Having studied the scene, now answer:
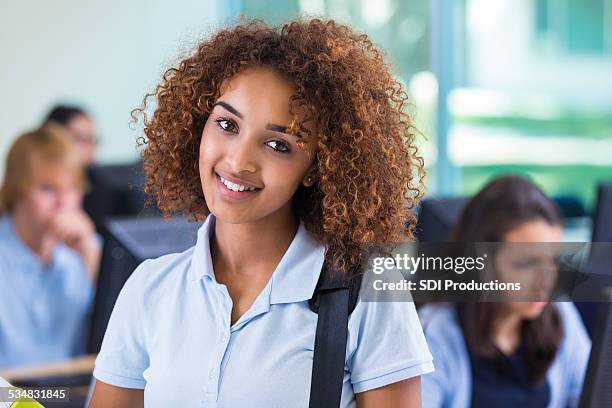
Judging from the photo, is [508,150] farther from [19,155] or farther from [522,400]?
[522,400]

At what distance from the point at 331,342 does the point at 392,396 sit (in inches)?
3.6

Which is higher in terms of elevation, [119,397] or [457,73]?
[457,73]

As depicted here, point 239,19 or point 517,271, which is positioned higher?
point 239,19

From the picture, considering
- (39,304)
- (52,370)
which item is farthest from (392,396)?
(39,304)

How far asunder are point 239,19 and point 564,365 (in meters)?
1.10

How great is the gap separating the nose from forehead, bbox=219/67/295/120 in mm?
27

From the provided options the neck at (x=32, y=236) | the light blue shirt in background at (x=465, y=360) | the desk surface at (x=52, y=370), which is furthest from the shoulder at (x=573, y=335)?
the neck at (x=32, y=236)

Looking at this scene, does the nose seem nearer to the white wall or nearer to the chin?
the chin

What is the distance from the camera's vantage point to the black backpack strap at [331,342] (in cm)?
106

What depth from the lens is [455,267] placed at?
1.21m

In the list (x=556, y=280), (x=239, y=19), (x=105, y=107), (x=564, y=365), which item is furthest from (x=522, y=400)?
(x=105, y=107)

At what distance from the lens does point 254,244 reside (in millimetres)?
1152

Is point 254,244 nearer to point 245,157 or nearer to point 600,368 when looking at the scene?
point 245,157

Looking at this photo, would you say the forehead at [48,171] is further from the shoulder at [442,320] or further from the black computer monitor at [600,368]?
the black computer monitor at [600,368]
